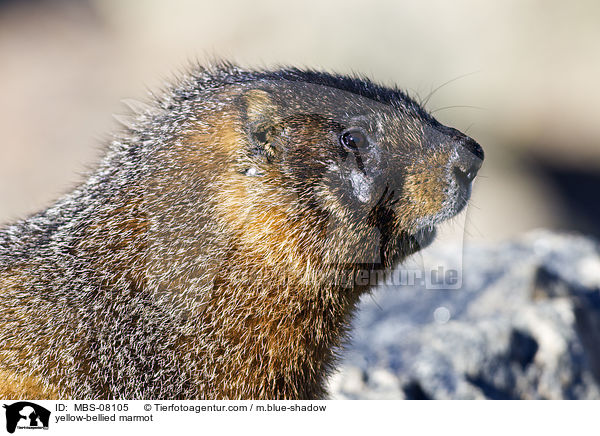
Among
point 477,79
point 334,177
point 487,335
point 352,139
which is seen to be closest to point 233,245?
point 334,177

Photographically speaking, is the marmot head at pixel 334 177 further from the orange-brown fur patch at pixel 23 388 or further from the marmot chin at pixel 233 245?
the orange-brown fur patch at pixel 23 388

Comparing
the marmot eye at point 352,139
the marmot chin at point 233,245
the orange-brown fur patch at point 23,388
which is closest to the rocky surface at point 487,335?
the marmot chin at point 233,245

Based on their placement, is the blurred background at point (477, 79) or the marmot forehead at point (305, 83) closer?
the marmot forehead at point (305, 83)
